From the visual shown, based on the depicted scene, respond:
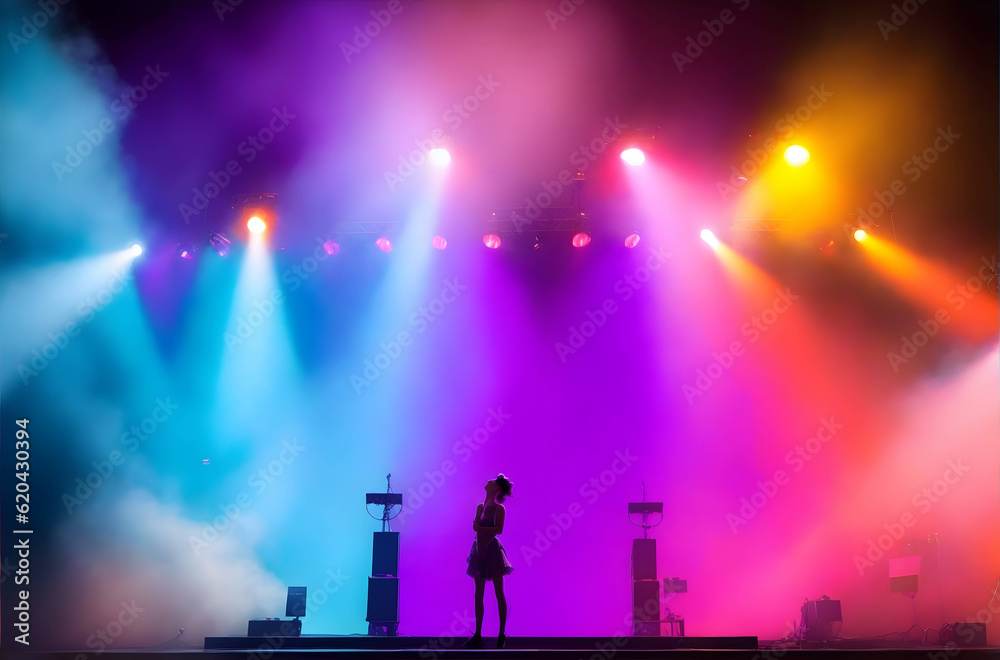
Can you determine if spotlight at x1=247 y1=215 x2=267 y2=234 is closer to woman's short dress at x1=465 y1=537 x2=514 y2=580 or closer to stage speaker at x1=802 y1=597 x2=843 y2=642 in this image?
woman's short dress at x1=465 y1=537 x2=514 y2=580

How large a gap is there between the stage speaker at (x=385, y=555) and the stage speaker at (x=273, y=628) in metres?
1.01

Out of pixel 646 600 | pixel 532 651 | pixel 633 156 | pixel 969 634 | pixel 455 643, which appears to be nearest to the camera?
pixel 532 651

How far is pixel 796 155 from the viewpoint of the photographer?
8.99 meters

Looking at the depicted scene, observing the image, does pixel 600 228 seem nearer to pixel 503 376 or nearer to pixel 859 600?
pixel 503 376

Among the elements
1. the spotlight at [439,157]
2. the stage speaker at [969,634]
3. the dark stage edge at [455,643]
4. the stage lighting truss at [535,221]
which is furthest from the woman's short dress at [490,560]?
the stage speaker at [969,634]

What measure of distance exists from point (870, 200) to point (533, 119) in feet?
14.4

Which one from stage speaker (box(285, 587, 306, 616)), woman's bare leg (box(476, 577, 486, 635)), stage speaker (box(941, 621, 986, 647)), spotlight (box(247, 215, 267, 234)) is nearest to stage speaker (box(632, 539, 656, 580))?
woman's bare leg (box(476, 577, 486, 635))

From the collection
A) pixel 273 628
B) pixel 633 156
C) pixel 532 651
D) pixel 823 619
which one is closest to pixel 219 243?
pixel 273 628

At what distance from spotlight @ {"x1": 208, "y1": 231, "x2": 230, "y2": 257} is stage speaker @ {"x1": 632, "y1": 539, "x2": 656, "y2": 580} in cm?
615

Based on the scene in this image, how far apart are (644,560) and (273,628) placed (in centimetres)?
404

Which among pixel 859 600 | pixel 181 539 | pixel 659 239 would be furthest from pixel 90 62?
pixel 859 600

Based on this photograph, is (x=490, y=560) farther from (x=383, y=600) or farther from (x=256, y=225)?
(x=256, y=225)

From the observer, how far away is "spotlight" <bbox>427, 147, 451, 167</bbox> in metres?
9.12

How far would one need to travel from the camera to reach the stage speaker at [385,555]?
8711mm
